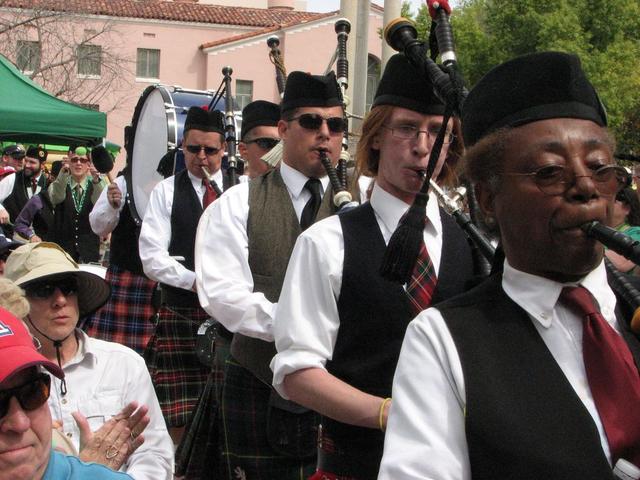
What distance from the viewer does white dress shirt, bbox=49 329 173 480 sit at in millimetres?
3432

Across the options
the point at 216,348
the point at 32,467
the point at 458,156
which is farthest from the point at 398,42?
the point at 216,348

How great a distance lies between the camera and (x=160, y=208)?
6410 millimetres

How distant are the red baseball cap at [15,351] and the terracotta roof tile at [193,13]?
4275 cm

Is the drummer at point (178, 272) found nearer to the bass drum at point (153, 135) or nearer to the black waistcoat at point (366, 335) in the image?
the bass drum at point (153, 135)

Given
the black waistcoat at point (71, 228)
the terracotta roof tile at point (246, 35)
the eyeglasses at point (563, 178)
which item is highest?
the terracotta roof tile at point (246, 35)

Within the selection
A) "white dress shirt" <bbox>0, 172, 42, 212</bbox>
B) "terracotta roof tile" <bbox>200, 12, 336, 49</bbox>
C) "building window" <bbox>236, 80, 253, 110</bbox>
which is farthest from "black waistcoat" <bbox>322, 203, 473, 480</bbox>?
"building window" <bbox>236, 80, 253, 110</bbox>

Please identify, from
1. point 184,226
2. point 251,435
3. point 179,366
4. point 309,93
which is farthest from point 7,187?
point 251,435

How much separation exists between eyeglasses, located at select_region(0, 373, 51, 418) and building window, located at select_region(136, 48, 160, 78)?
45305 millimetres

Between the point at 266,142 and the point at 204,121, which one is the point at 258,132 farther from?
the point at 204,121

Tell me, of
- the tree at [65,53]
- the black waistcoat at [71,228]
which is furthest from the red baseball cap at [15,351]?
the tree at [65,53]

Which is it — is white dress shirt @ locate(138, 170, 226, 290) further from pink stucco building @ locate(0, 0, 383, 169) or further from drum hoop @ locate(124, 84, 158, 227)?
pink stucco building @ locate(0, 0, 383, 169)

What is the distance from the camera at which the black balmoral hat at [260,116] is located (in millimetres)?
6051

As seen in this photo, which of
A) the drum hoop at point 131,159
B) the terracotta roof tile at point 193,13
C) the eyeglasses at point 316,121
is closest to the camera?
the eyeglasses at point 316,121

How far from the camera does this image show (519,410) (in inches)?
63.5
